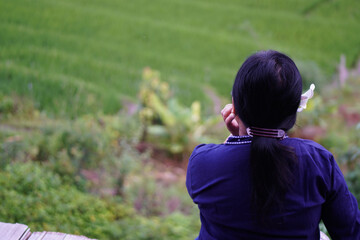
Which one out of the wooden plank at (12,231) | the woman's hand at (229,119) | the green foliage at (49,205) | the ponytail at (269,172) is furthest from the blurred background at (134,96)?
the ponytail at (269,172)

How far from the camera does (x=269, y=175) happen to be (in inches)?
44.2

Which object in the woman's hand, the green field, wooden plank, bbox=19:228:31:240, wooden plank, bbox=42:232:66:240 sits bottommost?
wooden plank, bbox=42:232:66:240

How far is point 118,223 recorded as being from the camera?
2795mm

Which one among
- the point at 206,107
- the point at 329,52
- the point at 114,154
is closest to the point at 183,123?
the point at 206,107

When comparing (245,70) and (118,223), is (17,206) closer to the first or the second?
(118,223)

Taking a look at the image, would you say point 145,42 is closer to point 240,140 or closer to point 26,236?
point 26,236

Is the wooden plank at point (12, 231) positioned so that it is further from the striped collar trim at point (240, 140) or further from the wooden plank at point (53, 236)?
the striped collar trim at point (240, 140)

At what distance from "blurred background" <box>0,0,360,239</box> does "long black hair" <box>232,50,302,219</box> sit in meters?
1.63

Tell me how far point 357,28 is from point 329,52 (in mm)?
641

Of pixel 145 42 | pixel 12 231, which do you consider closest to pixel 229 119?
pixel 12 231

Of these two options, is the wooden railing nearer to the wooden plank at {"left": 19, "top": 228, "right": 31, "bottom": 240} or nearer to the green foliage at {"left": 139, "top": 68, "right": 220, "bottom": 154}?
the wooden plank at {"left": 19, "top": 228, "right": 31, "bottom": 240}

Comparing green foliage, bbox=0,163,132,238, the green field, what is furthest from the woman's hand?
the green field

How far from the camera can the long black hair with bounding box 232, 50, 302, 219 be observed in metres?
1.11

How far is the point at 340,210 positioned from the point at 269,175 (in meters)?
0.30
